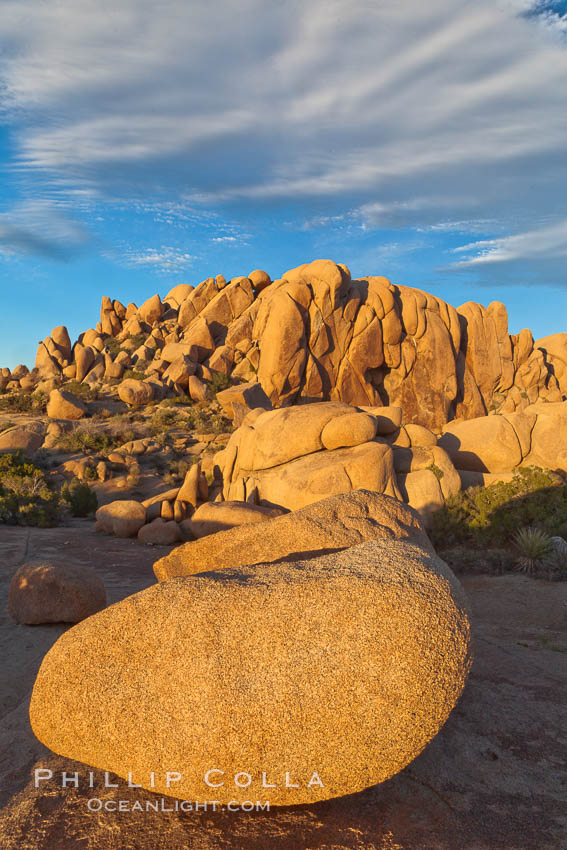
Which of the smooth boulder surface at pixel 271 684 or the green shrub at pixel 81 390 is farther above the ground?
the green shrub at pixel 81 390

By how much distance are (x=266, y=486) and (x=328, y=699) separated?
1132cm

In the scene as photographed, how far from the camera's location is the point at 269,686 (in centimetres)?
311

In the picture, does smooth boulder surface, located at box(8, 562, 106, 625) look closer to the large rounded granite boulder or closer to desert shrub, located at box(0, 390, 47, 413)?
the large rounded granite boulder

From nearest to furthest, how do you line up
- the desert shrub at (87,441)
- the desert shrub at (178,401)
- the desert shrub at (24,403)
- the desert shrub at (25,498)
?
the desert shrub at (25,498)
the desert shrub at (87,441)
the desert shrub at (178,401)
the desert shrub at (24,403)

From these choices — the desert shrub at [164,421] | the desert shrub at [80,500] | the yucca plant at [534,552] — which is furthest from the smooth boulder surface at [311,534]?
the desert shrub at [164,421]

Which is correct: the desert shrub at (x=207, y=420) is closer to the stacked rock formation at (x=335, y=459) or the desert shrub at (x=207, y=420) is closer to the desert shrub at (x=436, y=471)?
the stacked rock formation at (x=335, y=459)

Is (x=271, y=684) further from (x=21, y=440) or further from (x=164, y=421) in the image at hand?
(x=164, y=421)

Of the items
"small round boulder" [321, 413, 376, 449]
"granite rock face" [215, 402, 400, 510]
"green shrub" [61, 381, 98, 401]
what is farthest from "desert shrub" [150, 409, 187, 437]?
"small round boulder" [321, 413, 376, 449]

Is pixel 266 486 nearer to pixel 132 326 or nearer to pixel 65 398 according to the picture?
pixel 65 398

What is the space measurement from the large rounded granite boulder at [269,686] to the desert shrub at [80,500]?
52.6ft

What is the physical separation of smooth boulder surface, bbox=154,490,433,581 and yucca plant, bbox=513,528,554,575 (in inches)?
238

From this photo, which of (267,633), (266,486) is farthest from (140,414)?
(267,633)

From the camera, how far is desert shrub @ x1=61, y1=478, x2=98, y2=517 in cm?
1862

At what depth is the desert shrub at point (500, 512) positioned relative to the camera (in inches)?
506
